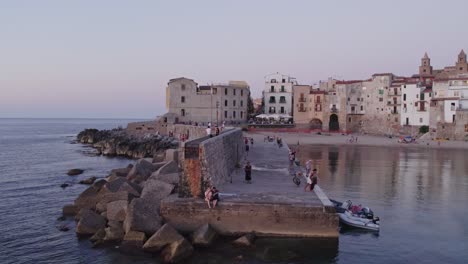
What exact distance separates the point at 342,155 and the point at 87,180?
30129 millimetres

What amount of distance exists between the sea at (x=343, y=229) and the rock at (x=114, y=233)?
56 centimetres

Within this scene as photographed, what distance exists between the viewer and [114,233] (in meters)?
16.9

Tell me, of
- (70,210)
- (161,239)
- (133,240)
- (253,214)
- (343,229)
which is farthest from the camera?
(70,210)

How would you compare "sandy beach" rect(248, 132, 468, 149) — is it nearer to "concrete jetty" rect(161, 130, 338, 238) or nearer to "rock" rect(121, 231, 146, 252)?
"concrete jetty" rect(161, 130, 338, 238)

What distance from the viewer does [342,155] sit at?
49.7 meters

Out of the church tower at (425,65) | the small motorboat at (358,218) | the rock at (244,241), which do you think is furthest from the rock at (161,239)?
the church tower at (425,65)

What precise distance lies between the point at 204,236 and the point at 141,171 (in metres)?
11.5

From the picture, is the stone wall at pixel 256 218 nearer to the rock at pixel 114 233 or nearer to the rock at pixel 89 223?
the rock at pixel 114 233

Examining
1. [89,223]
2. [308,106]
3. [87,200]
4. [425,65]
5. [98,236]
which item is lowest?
[98,236]

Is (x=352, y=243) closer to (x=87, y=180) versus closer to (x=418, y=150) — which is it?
(x=87, y=180)

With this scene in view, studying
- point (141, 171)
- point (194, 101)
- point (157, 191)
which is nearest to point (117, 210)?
point (157, 191)

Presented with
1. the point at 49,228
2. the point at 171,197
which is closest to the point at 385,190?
the point at 171,197

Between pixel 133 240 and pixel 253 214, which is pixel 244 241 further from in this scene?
pixel 133 240

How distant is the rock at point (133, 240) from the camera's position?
16047mm
